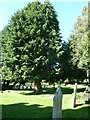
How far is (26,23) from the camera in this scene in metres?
37.6

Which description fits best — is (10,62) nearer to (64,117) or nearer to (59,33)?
(59,33)

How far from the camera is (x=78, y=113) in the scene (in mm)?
18016

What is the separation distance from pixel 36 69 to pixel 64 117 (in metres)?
19.6

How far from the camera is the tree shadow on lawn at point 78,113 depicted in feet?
55.8

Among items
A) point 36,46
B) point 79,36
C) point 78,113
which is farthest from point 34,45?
point 78,113

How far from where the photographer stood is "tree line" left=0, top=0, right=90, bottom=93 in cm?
3600

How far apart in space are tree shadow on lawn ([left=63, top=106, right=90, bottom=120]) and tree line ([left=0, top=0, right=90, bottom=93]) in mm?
15374

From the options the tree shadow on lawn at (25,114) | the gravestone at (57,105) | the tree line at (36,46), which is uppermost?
the tree line at (36,46)

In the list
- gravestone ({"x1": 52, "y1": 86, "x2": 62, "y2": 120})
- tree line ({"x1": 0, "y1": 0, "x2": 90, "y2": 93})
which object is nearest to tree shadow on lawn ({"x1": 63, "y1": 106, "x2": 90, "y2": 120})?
gravestone ({"x1": 52, "y1": 86, "x2": 62, "y2": 120})

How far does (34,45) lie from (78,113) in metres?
19.3

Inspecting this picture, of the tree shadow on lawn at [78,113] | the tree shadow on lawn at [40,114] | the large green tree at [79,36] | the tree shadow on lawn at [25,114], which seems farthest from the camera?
the large green tree at [79,36]

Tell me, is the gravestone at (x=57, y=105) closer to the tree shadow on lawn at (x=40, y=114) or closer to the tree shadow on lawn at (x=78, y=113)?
the tree shadow on lawn at (x=40, y=114)

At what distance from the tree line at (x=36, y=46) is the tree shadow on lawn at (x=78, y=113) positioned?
1537cm

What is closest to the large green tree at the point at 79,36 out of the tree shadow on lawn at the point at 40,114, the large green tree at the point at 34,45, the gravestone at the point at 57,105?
the large green tree at the point at 34,45
